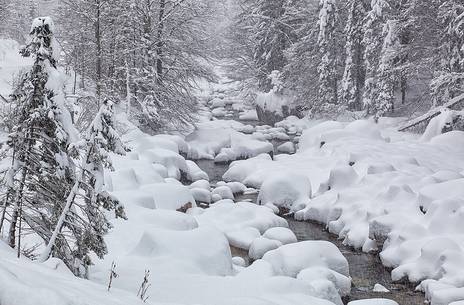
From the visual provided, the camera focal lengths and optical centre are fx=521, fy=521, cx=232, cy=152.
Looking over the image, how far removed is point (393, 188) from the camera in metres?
13.6

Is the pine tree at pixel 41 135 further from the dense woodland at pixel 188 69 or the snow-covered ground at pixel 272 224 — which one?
the snow-covered ground at pixel 272 224

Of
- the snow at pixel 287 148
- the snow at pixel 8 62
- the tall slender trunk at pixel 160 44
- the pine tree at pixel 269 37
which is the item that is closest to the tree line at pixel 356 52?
the pine tree at pixel 269 37

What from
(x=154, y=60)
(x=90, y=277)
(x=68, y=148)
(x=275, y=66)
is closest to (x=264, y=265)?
(x=90, y=277)

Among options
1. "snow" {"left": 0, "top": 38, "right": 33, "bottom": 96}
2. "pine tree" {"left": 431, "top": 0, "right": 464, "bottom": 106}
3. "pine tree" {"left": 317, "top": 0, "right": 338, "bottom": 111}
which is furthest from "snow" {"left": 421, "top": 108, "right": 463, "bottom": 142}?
"snow" {"left": 0, "top": 38, "right": 33, "bottom": 96}

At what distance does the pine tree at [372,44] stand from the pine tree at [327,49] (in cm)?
294

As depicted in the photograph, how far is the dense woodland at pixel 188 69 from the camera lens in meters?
6.27

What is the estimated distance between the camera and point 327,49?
98.4 feet

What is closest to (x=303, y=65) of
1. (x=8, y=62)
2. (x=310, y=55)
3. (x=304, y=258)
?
(x=310, y=55)

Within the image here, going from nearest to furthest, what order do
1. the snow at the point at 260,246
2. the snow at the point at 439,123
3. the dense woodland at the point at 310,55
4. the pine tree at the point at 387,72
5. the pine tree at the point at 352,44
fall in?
1. the snow at the point at 260,246
2. the snow at the point at 439,123
3. the dense woodland at the point at 310,55
4. the pine tree at the point at 387,72
5. the pine tree at the point at 352,44

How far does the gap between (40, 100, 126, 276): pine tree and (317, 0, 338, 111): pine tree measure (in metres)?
24.5

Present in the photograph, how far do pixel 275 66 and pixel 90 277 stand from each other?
30382 mm

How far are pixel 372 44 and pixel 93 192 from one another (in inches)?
885

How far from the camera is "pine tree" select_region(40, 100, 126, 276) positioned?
6.06m

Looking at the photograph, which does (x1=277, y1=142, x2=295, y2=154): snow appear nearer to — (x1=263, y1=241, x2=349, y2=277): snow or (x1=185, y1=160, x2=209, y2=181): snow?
(x1=185, y1=160, x2=209, y2=181): snow
